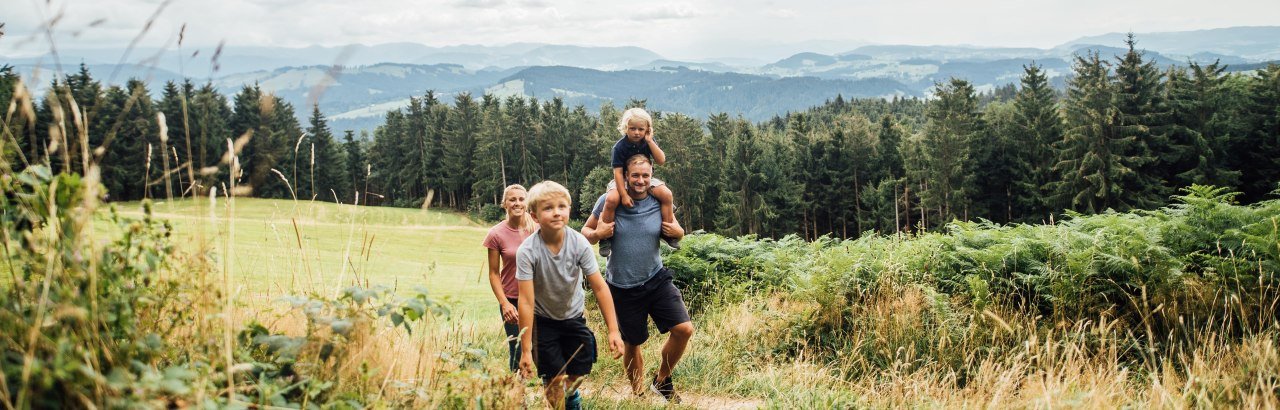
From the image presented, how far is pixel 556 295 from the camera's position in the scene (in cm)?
466

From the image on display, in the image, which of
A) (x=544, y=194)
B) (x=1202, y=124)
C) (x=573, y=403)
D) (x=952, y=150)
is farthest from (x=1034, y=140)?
(x=573, y=403)

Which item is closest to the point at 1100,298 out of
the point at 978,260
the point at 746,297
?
the point at 978,260

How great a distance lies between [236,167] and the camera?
9.53 ft

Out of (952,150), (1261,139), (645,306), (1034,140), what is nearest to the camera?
(645,306)

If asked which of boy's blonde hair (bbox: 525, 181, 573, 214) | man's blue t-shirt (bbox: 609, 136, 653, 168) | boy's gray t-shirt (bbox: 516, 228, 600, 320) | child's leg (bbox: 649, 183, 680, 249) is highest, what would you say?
man's blue t-shirt (bbox: 609, 136, 653, 168)

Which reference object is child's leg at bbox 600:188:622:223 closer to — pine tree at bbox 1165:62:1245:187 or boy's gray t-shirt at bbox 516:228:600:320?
boy's gray t-shirt at bbox 516:228:600:320

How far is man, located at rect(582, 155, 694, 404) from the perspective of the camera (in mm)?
5480

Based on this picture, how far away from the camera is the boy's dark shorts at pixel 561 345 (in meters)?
4.70

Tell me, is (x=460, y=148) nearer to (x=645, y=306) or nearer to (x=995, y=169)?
(x=995, y=169)

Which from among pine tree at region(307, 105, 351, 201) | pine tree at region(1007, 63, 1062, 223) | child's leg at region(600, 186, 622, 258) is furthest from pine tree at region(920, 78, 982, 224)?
pine tree at region(307, 105, 351, 201)

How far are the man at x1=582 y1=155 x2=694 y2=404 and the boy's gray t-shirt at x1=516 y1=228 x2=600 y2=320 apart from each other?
74 cm

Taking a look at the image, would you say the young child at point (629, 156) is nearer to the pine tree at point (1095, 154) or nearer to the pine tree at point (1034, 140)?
the pine tree at point (1095, 154)

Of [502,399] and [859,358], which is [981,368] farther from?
[502,399]

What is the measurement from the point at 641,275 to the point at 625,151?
999mm
